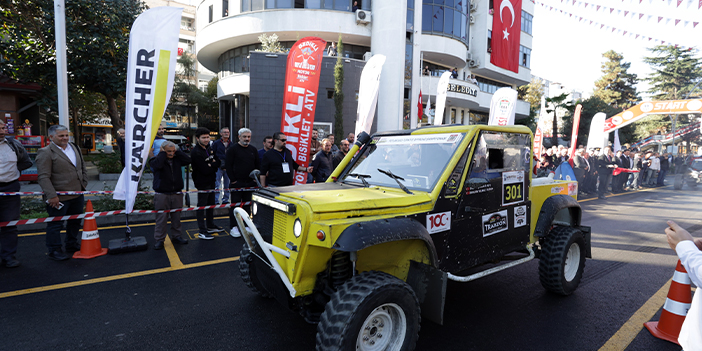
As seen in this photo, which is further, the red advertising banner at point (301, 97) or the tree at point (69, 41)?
the tree at point (69, 41)

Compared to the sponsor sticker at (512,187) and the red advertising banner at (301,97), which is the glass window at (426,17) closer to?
the red advertising banner at (301,97)

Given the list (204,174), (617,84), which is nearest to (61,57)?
(204,174)

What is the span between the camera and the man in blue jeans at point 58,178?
5.06 metres

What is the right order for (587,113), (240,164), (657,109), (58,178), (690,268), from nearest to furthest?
Answer: (690,268)
(58,178)
(240,164)
(657,109)
(587,113)

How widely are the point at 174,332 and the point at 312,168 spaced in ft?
16.9

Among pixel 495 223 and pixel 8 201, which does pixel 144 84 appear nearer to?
pixel 8 201

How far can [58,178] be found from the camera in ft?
17.2

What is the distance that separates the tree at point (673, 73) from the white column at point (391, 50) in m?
42.9

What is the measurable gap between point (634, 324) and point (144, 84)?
7529 mm

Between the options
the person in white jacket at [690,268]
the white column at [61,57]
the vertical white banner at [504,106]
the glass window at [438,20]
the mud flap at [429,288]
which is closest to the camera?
the person in white jacket at [690,268]

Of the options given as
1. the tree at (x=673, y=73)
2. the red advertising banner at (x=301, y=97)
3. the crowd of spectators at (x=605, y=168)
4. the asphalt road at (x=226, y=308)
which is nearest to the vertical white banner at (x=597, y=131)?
the crowd of spectators at (x=605, y=168)

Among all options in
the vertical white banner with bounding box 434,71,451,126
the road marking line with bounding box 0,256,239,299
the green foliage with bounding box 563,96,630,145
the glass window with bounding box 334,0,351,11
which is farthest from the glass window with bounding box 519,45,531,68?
the road marking line with bounding box 0,256,239,299

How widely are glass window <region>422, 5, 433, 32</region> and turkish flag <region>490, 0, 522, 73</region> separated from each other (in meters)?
8.37

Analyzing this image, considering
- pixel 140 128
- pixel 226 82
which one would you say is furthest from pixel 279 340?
pixel 226 82
